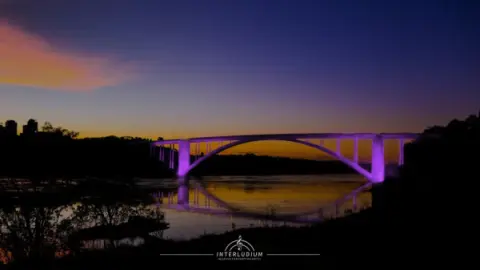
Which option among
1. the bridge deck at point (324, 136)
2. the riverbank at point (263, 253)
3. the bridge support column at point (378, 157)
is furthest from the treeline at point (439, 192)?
the bridge support column at point (378, 157)

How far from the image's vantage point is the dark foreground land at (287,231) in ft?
32.2

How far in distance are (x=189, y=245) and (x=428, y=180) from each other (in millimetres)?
11655

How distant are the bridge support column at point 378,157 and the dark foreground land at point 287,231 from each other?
32380mm

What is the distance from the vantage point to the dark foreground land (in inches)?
386

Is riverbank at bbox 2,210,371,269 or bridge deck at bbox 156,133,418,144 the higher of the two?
bridge deck at bbox 156,133,418,144

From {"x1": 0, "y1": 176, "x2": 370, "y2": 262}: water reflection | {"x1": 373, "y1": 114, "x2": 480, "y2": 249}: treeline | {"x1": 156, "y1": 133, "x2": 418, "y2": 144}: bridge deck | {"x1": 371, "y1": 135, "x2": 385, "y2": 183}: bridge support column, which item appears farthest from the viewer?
{"x1": 371, "y1": 135, "x2": 385, "y2": 183}: bridge support column

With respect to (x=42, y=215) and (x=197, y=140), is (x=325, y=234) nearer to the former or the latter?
(x=42, y=215)

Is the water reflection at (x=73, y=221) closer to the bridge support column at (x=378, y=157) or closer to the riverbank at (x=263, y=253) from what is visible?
the riverbank at (x=263, y=253)

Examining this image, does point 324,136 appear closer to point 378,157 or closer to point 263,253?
point 378,157

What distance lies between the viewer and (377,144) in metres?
56.1

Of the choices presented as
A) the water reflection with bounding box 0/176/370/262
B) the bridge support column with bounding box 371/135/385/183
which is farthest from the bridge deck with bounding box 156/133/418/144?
the water reflection with bounding box 0/176/370/262

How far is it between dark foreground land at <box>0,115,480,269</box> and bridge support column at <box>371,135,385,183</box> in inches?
1275

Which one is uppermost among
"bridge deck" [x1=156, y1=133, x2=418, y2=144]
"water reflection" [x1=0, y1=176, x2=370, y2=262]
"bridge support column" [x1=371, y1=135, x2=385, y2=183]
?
"bridge deck" [x1=156, y1=133, x2=418, y2=144]

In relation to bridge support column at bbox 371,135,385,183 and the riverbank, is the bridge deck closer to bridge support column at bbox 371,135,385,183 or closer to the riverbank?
bridge support column at bbox 371,135,385,183
